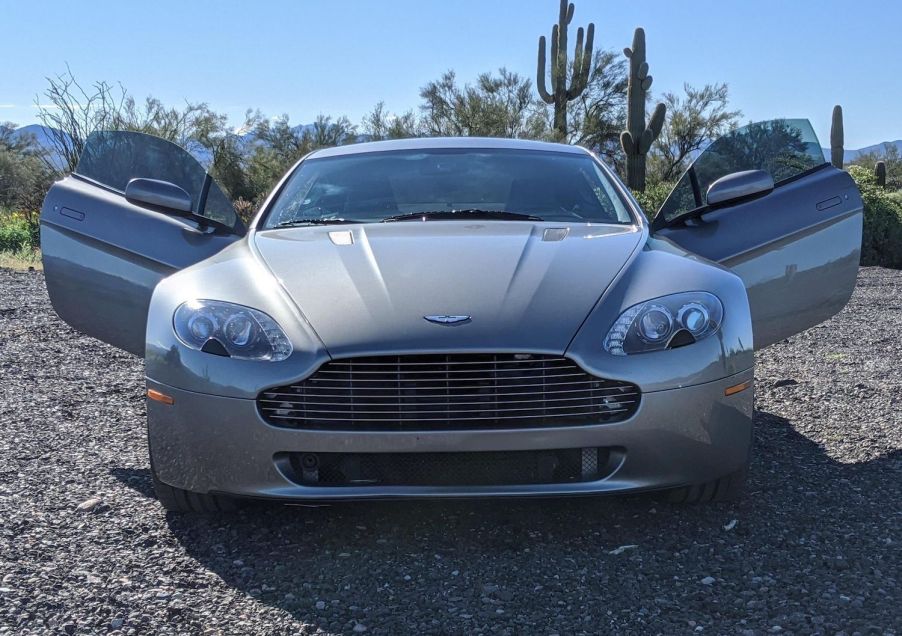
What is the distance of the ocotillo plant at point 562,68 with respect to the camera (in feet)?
92.7

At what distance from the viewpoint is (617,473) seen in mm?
2826

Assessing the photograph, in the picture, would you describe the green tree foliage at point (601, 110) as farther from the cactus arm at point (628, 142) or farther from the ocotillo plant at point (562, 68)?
the cactus arm at point (628, 142)

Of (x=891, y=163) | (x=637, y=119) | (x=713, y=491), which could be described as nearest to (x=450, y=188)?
(x=713, y=491)

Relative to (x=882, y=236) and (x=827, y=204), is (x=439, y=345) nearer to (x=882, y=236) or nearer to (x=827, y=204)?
(x=827, y=204)

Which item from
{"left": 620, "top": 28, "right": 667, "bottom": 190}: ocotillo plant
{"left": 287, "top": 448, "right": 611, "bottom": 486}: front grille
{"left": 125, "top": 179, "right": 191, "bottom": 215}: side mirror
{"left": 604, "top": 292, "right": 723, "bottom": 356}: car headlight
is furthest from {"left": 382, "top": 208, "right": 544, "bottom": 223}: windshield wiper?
{"left": 620, "top": 28, "right": 667, "bottom": 190}: ocotillo plant

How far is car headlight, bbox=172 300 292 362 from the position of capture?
2.87 metres

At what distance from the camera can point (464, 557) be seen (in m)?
2.87

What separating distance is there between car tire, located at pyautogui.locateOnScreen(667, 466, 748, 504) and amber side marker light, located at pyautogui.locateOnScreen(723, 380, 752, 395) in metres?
0.30

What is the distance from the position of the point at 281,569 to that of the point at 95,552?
62 centimetres

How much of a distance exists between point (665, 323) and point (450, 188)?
1.68 m

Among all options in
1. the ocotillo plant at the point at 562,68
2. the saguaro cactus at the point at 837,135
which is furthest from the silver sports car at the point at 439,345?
the ocotillo plant at the point at 562,68

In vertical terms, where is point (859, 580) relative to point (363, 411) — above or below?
below

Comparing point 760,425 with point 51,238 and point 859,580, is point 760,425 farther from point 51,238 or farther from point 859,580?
point 51,238

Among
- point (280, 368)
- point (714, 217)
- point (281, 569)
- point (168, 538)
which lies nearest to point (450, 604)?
point (281, 569)
